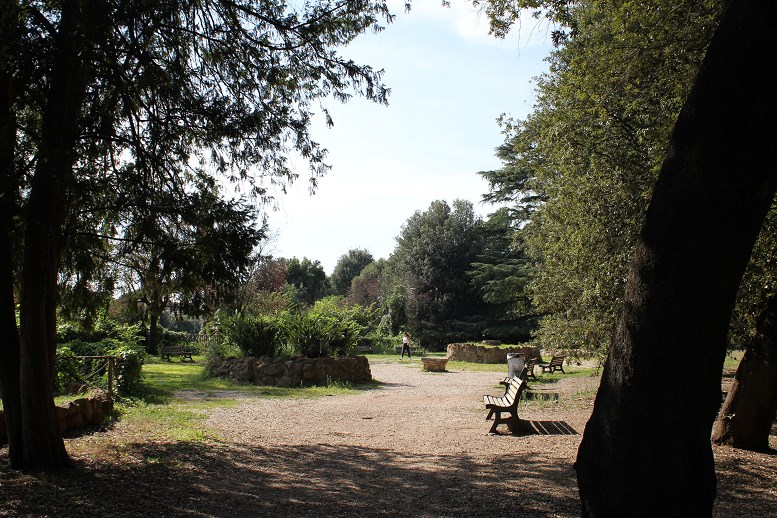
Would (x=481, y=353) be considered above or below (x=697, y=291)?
below

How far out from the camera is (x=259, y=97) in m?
8.73

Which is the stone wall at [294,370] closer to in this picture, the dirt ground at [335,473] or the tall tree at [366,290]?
the dirt ground at [335,473]

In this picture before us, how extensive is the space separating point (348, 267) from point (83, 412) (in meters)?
73.4

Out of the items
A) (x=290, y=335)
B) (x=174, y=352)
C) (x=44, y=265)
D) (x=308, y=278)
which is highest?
(x=308, y=278)

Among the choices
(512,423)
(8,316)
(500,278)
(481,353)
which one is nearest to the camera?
(8,316)

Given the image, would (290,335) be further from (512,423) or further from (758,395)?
(758,395)

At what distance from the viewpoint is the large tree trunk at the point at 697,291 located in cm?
368

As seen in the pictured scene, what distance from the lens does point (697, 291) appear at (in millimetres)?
3678

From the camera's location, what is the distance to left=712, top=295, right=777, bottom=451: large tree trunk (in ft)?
27.9

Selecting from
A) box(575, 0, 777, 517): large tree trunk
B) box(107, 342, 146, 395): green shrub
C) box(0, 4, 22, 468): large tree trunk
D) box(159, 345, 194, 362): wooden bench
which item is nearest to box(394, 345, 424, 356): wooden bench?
box(159, 345, 194, 362): wooden bench

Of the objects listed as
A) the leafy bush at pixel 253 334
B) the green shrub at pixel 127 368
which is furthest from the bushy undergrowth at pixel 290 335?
the green shrub at pixel 127 368

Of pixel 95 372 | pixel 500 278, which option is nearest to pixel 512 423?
pixel 95 372

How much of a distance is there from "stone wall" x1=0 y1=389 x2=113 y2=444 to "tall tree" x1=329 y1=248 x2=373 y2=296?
69326mm

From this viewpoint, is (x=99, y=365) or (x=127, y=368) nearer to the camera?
(x=99, y=365)
